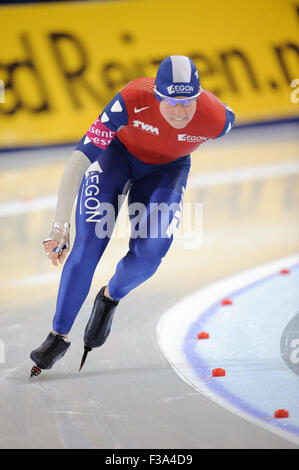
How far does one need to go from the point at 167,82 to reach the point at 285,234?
3281 mm

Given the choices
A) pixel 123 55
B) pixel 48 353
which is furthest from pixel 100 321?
pixel 123 55

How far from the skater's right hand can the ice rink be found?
0.64 m

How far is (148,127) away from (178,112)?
20 cm

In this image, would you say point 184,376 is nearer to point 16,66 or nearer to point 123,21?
point 16,66

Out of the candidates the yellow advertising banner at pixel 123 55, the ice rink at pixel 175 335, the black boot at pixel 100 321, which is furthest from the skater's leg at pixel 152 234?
the yellow advertising banner at pixel 123 55

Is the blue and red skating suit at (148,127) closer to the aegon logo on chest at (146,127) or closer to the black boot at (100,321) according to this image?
the aegon logo on chest at (146,127)

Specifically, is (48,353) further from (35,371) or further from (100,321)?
(100,321)

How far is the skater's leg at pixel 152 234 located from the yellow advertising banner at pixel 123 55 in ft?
15.8

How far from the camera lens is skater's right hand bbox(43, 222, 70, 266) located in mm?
3025

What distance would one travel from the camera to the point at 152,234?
3.33m
